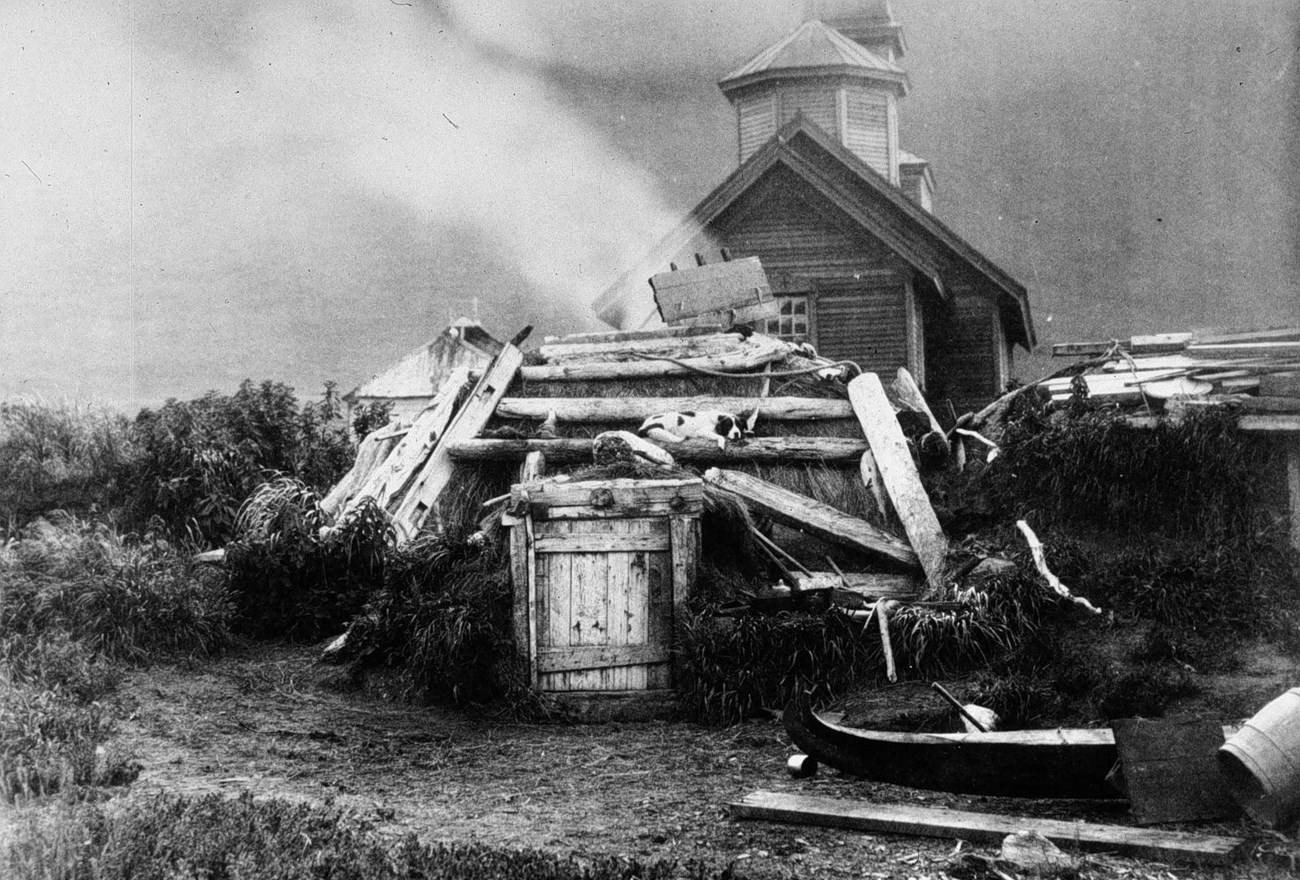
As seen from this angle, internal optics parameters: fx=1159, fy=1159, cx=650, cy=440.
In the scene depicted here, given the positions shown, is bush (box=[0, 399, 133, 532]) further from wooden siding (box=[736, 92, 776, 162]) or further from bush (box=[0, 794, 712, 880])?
wooden siding (box=[736, 92, 776, 162])

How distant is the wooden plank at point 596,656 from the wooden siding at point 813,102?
82.4 ft

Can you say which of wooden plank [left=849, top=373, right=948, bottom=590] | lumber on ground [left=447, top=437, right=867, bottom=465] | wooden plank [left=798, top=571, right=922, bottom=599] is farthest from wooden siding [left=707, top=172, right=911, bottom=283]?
wooden plank [left=798, top=571, right=922, bottom=599]

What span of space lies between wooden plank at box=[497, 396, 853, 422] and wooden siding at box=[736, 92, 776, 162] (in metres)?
20.1

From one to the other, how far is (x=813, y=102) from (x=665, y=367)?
20.3 metres

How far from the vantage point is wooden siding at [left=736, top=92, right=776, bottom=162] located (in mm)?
32406

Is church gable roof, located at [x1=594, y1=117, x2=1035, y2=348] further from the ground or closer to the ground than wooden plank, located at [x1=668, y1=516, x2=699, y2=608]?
further from the ground

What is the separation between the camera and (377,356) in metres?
49.5

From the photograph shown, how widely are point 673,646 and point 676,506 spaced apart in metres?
1.14

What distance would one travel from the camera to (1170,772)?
602cm

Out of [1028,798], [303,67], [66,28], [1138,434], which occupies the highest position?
[303,67]

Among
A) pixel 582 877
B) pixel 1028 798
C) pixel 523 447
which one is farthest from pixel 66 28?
pixel 1028 798

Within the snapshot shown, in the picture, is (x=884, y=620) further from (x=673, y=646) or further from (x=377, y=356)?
(x=377, y=356)

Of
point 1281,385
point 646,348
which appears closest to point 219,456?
point 646,348

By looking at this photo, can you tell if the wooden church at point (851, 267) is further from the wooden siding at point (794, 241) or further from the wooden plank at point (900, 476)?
the wooden plank at point (900, 476)
